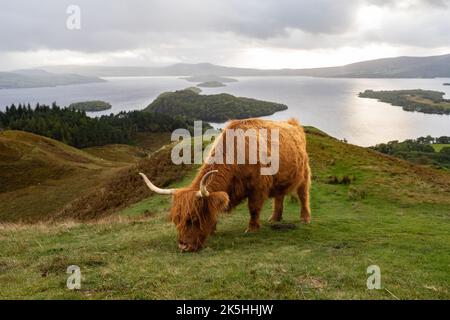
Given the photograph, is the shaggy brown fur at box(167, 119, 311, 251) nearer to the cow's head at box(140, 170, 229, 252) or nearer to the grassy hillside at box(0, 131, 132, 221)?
the cow's head at box(140, 170, 229, 252)

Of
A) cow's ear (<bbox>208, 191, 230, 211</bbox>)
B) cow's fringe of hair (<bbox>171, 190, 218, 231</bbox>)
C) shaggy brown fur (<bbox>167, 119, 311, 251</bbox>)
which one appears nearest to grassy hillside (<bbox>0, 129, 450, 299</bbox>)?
shaggy brown fur (<bbox>167, 119, 311, 251</bbox>)

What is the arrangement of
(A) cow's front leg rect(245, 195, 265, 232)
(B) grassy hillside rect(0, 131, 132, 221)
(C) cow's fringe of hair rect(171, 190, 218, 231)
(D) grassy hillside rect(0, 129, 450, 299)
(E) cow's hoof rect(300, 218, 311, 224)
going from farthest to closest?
(B) grassy hillside rect(0, 131, 132, 221), (E) cow's hoof rect(300, 218, 311, 224), (A) cow's front leg rect(245, 195, 265, 232), (C) cow's fringe of hair rect(171, 190, 218, 231), (D) grassy hillside rect(0, 129, 450, 299)

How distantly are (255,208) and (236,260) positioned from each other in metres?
2.96

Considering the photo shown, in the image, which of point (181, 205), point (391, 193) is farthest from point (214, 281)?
point (391, 193)

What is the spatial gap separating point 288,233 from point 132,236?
191 inches

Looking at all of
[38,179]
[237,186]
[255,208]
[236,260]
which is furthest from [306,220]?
[38,179]

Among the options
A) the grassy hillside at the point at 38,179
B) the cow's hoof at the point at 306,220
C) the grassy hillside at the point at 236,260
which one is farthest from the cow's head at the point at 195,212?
the grassy hillside at the point at 38,179

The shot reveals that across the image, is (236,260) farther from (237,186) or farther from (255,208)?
(255,208)

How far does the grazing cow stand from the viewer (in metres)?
9.77

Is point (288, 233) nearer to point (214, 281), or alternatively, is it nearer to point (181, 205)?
point (181, 205)

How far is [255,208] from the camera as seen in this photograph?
38.9 ft

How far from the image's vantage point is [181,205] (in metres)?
9.67

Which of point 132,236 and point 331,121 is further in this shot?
point 331,121
